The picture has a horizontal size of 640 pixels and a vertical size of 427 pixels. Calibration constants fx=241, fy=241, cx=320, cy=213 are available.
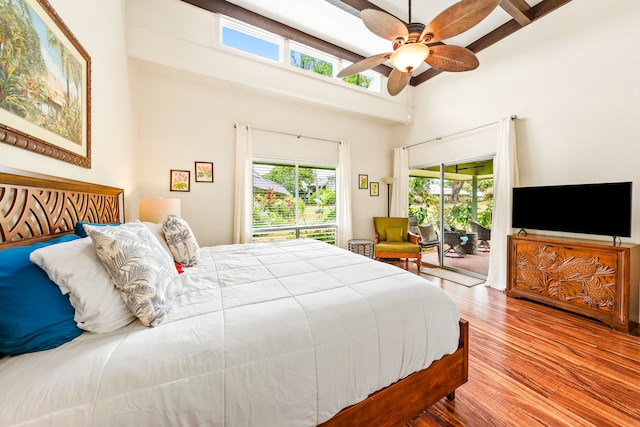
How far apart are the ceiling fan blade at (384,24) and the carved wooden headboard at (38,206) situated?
2201 mm

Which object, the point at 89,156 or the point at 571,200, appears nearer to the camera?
the point at 89,156

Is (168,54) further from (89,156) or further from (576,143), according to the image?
(576,143)

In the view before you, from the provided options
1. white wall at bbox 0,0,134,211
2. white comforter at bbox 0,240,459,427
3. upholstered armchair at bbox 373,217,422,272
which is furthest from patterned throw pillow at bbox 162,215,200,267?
upholstered armchair at bbox 373,217,422,272

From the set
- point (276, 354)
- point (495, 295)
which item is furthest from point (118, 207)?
point (495, 295)

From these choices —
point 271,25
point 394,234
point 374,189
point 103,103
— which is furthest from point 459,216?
point 103,103

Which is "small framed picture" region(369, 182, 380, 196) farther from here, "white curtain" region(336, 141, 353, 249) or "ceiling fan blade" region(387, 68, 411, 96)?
"ceiling fan blade" region(387, 68, 411, 96)

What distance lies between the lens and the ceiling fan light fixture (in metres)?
1.88

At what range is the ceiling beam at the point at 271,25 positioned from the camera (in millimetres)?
3039

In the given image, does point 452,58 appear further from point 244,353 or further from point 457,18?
point 244,353

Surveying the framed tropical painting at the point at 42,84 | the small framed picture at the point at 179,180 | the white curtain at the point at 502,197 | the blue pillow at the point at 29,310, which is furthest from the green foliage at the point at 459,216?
the framed tropical painting at the point at 42,84

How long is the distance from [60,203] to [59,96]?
641mm

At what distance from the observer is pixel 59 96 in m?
1.43

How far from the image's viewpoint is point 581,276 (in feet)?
7.94

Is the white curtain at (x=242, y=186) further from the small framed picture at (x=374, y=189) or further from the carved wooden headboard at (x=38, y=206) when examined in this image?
the small framed picture at (x=374, y=189)
